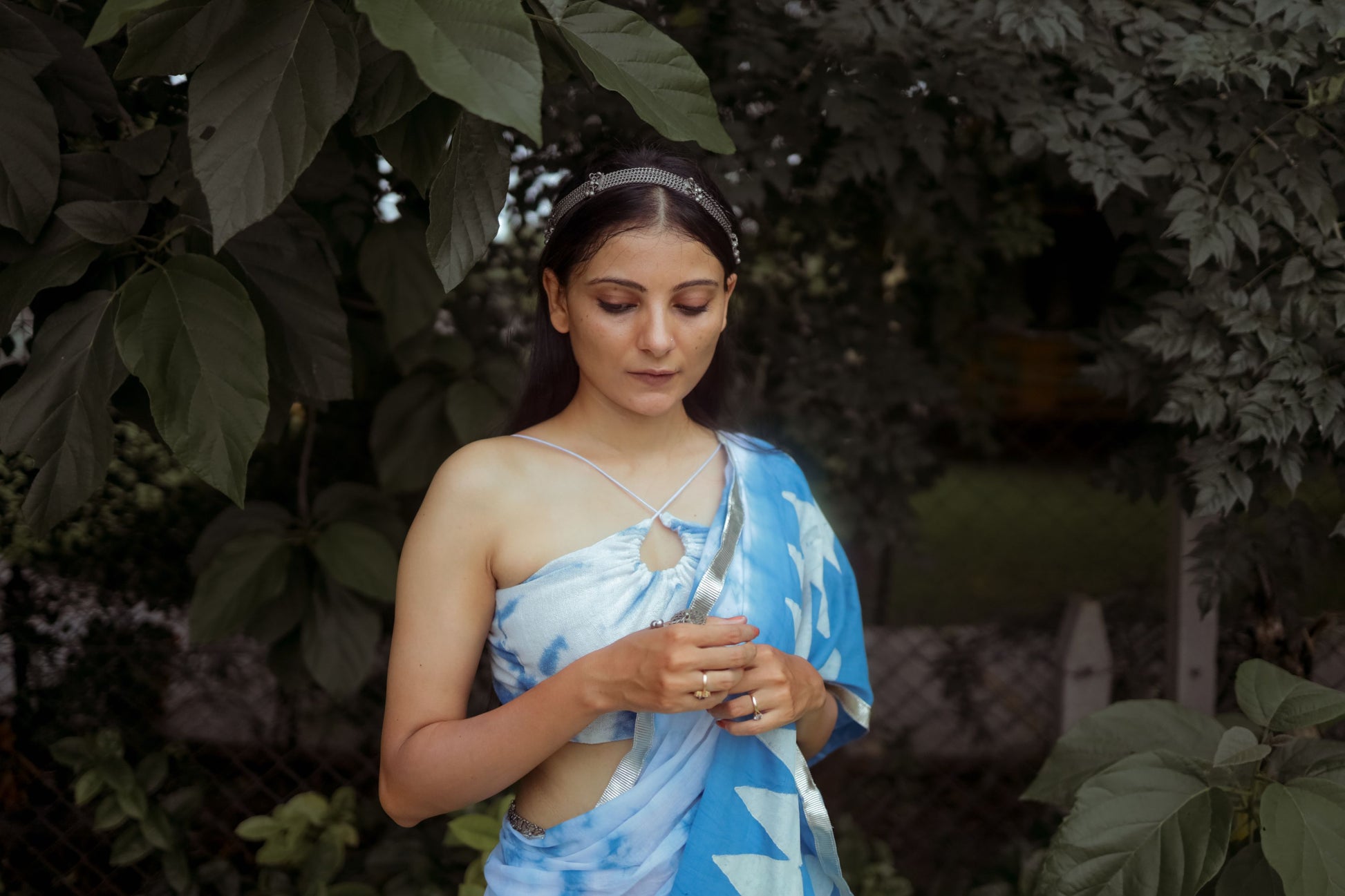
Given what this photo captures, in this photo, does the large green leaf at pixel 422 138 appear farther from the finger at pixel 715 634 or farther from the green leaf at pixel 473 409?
the green leaf at pixel 473 409

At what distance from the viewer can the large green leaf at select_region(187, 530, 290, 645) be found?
2221mm

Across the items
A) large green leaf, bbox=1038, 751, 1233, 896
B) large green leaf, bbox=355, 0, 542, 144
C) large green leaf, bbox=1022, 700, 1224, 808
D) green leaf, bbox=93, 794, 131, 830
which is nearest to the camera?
large green leaf, bbox=355, 0, 542, 144

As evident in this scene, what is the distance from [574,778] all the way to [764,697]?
0.30 meters

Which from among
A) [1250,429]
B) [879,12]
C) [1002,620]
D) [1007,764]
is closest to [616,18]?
[879,12]

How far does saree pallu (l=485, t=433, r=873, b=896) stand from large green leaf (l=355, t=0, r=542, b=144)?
2.19ft

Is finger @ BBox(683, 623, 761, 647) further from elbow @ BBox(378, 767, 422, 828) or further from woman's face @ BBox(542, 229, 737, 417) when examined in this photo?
elbow @ BBox(378, 767, 422, 828)

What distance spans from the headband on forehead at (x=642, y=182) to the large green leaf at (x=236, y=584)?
3.72 ft

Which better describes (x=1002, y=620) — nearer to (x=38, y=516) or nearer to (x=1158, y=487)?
(x=1158, y=487)

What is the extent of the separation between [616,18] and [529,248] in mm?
1572

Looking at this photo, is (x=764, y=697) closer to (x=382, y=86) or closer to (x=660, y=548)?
(x=660, y=548)

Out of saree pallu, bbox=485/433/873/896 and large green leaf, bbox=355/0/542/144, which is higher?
large green leaf, bbox=355/0/542/144

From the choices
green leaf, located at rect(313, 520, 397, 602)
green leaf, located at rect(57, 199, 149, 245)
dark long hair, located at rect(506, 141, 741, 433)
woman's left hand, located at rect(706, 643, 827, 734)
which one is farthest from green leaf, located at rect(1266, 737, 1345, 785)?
green leaf, located at rect(57, 199, 149, 245)

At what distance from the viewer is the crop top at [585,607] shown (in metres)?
1.39

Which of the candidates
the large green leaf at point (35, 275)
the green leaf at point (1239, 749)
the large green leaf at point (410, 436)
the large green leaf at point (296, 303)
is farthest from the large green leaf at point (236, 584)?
the green leaf at point (1239, 749)
